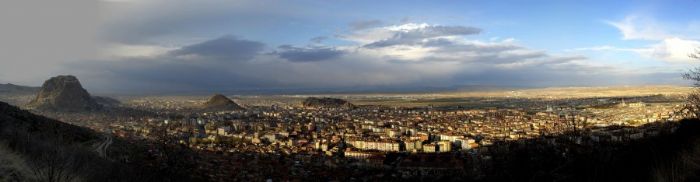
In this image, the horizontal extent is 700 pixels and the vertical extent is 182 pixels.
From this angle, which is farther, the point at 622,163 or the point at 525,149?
the point at 525,149

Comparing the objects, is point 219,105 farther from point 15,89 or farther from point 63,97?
point 15,89

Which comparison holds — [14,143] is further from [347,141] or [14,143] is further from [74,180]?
[347,141]

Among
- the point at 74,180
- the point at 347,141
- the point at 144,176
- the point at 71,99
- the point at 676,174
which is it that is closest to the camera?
the point at 676,174

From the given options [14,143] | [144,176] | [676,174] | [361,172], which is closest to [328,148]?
[361,172]

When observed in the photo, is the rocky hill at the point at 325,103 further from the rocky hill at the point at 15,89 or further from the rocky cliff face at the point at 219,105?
the rocky hill at the point at 15,89

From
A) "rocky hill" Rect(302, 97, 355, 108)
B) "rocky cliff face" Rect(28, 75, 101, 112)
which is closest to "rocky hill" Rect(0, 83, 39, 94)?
"rocky cliff face" Rect(28, 75, 101, 112)

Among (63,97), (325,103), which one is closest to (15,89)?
(63,97)

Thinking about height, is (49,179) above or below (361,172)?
above

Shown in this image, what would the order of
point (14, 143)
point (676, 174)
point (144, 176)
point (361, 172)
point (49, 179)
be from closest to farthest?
point (676, 174)
point (49, 179)
point (14, 143)
point (144, 176)
point (361, 172)
